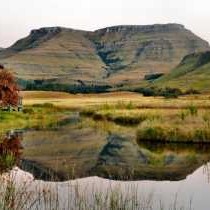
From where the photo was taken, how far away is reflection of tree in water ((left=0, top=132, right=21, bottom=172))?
2797 cm

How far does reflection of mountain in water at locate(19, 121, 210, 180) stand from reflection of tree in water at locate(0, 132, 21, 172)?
0.54 meters

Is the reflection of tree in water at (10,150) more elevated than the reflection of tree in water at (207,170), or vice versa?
the reflection of tree in water at (10,150)

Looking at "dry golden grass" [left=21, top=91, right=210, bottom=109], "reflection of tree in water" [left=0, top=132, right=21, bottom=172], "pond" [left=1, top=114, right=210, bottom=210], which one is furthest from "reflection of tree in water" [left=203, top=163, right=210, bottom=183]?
"dry golden grass" [left=21, top=91, right=210, bottom=109]

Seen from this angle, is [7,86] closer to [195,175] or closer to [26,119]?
[26,119]

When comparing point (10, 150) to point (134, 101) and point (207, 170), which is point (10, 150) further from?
point (134, 101)

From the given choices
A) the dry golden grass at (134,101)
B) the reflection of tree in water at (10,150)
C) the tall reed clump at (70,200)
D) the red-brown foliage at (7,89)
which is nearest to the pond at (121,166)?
the tall reed clump at (70,200)

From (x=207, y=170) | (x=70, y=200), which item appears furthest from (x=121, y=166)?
(x=70, y=200)

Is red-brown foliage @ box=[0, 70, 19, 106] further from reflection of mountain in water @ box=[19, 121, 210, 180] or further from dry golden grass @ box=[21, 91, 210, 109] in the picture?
dry golden grass @ box=[21, 91, 210, 109]

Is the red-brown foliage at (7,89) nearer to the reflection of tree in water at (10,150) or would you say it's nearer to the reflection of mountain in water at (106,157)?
the reflection of mountain in water at (106,157)

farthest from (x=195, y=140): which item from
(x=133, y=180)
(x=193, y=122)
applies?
(x=133, y=180)

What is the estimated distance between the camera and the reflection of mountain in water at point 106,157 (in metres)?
29.8

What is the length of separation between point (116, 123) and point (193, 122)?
18.3m

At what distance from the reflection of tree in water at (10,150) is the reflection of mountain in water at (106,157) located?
54cm

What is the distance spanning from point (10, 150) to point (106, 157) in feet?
18.3
